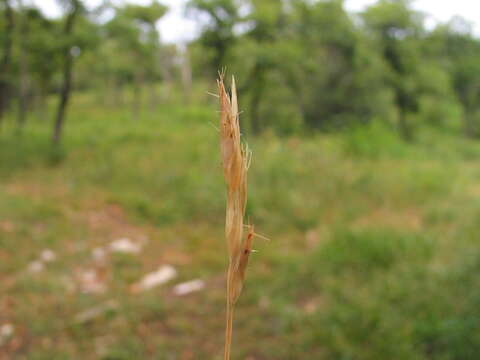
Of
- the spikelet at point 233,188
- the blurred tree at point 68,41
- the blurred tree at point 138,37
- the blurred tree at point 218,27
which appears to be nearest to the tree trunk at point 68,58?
the blurred tree at point 68,41

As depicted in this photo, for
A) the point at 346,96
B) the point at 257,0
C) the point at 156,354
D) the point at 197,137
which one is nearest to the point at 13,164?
the point at 197,137

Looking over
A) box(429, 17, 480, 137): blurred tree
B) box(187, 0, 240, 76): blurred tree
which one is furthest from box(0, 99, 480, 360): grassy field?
box(429, 17, 480, 137): blurred tree

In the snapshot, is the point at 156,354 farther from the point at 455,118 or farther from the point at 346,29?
the point at 455,118

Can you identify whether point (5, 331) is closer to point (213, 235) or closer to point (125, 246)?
point (125, 246)

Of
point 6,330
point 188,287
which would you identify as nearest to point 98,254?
point 188,287

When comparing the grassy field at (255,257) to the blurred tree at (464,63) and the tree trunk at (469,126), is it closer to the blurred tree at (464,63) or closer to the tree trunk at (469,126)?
the blurred tree at (464,63)
